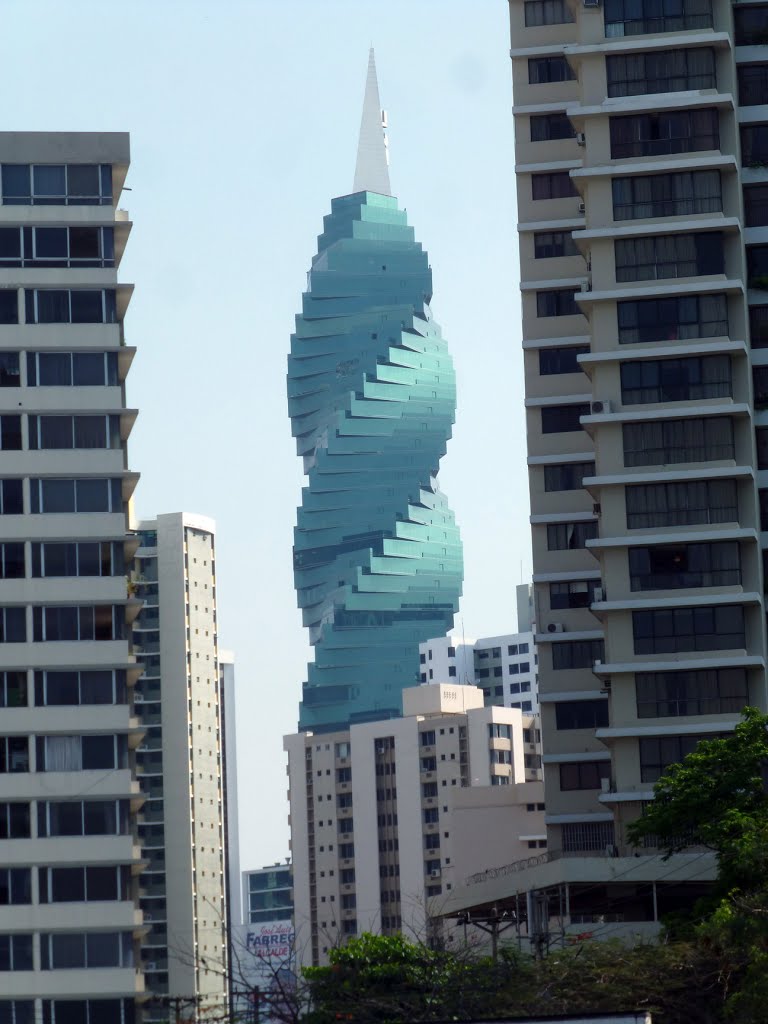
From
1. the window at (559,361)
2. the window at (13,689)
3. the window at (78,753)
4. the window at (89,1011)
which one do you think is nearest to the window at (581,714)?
the window at (559,361)

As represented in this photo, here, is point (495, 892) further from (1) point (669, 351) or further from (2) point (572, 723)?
(1) point (669, 351)

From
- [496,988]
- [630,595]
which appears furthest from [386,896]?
[496,988]

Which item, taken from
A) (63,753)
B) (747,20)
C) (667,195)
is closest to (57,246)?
(63,753)

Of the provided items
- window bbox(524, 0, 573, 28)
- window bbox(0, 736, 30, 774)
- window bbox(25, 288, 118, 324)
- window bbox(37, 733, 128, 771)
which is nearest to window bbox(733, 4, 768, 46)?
window bbox(524, 0, 573, 28)

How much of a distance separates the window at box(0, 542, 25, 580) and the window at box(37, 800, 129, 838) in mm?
9046

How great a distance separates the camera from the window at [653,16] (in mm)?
86875

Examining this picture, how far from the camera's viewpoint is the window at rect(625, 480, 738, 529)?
275ft

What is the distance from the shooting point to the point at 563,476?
325ft

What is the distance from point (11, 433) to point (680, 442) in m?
26.7

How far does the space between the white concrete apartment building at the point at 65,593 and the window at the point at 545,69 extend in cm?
2026

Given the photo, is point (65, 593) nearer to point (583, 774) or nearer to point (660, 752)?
point (583, 774)

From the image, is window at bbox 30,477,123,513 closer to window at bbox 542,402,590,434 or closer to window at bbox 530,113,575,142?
window at bbox 542,402,590,434

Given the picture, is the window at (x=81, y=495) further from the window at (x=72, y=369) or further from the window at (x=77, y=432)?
the window at (x=72, y=369)

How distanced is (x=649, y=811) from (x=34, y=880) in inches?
1080
